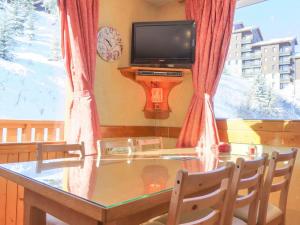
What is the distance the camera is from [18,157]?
258cm

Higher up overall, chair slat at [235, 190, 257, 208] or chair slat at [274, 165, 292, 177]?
chair slat at [274, 165, 292, 177]

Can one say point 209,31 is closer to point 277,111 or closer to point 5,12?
point 277,111

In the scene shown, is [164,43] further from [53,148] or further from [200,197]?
[200,197]

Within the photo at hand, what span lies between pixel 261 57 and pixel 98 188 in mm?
2500

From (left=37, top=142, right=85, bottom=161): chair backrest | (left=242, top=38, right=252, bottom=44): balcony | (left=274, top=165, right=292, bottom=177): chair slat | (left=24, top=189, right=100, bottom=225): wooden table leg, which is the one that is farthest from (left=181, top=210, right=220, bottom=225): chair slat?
(left=242, top=38, right=252, bottom=44): balcony

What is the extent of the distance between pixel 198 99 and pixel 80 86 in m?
1.30

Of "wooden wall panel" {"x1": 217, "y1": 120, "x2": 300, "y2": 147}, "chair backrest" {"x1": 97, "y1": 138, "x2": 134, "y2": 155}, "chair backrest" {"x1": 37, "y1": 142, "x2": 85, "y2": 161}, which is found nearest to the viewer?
"chair backrest" {"x1": 37, "y1": 142, "x2": 85, "y2": 161}

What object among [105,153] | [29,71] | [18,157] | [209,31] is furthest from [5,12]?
[209,31]

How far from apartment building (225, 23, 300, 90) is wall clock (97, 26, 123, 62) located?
1.31 metres

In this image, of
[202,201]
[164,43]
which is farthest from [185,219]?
[164,43]

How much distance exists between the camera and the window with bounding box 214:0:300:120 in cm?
290

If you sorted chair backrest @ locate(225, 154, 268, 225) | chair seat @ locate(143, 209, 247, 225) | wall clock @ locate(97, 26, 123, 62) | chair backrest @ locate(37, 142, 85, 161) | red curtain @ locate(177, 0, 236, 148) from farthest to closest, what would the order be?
wall clock @ locate(97, 26, 123, 62) → red curtain @ locate(177, 0, 236, 148) → chair backrest @ locate(37, 142, 85, 161) → chair seat @ locate(143, 209, 247, 225) → chair backrest @ locate(225, 154, 268, 225)

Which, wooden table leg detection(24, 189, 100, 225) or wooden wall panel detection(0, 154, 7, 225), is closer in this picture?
wooden table leg detection(24, 189, 100, 225)

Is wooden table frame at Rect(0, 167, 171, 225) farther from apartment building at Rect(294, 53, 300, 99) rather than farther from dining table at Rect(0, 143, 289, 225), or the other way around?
apartment building at Rect(294, 53, 300, 99)
